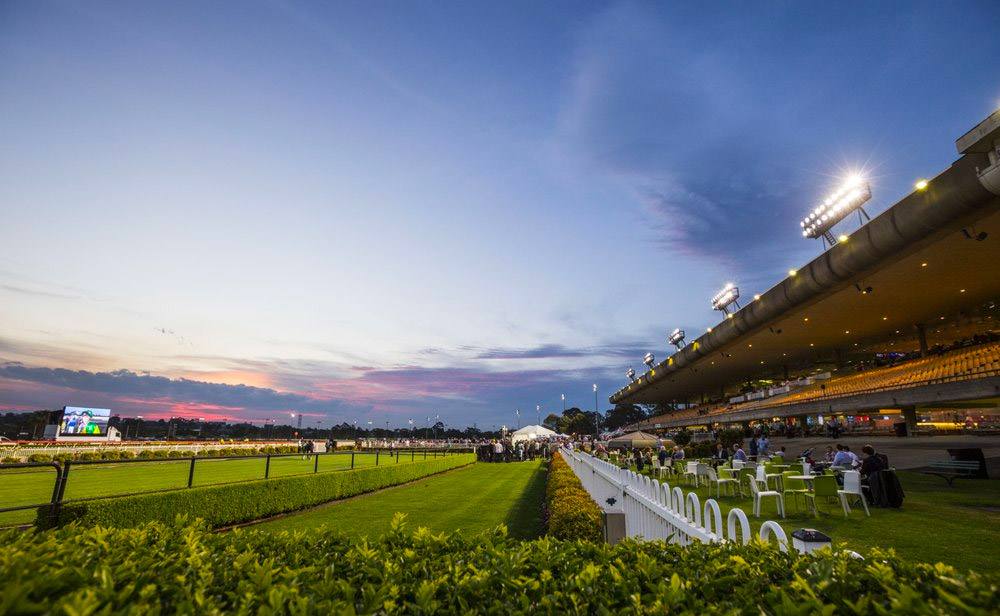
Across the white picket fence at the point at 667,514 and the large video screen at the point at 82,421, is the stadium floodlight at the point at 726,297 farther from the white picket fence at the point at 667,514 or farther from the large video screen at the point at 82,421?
the large video screen at the point at 82,421

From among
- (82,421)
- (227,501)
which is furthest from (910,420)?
(82,421)

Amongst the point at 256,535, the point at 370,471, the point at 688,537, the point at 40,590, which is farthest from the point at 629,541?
the point at 370,471

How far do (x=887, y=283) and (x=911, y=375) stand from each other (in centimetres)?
916

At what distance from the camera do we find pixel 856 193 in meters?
27.3

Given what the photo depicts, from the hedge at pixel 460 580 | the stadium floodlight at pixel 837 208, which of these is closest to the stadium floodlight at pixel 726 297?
the stadium floodlight at pixel 837 208

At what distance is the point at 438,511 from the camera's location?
1162 cm

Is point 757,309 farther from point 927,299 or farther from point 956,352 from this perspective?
point 956,352

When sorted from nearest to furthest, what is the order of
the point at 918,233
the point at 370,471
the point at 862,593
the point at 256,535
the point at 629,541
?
1. the point at 862,593
2. the point at 629,541
3. the point at 256,535
4. the point at 370,471
5. the point at 918,233

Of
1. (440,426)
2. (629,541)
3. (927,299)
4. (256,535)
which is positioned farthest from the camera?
(440,426)

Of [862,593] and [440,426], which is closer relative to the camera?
[862,593]

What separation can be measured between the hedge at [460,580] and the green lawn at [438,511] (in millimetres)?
5417

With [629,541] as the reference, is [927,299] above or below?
above

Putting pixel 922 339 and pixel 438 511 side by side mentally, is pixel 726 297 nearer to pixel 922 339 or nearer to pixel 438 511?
pixel 922 339

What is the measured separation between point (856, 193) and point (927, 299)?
24.3ft
